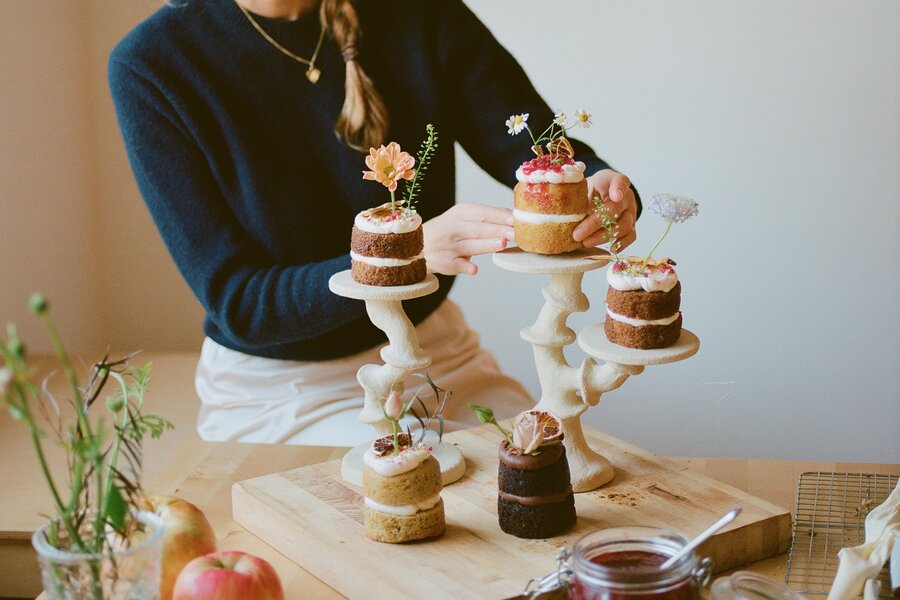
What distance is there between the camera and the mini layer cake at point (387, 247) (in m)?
1.18

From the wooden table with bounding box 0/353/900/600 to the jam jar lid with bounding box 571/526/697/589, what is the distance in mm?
262

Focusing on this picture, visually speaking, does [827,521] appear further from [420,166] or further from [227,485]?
[227,485]

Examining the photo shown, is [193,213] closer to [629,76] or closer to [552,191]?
[552,191]

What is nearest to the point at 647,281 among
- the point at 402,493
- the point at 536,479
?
the point at 536,479

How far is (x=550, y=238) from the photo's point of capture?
1202 millimetres

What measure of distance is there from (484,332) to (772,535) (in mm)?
1426

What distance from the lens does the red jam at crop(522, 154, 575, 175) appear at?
1202mm

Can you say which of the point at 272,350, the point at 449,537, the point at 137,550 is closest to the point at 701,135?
the point at 272,350

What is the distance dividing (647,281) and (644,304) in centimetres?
3

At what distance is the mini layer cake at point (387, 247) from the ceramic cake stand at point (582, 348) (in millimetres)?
97

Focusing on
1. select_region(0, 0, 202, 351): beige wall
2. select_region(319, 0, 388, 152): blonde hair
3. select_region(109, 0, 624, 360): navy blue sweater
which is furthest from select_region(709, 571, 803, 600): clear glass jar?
select_region(0, 0, 202, 351): beige wall

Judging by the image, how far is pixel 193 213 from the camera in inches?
66.2

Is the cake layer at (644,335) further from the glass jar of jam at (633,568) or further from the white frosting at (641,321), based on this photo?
the glass jar of jam at (633,568)

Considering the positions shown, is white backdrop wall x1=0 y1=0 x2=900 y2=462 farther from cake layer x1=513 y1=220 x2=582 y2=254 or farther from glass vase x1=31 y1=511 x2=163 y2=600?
glass vase x1=31 y1=511 x2=163 y2=600
